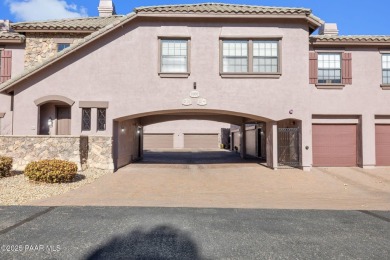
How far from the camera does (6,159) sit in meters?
11.6

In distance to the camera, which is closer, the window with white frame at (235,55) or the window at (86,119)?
the window at (86,119)

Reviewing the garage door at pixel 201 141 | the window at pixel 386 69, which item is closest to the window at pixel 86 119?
the window at pixel 386 69

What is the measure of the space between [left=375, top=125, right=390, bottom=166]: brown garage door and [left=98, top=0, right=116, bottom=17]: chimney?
1944cm

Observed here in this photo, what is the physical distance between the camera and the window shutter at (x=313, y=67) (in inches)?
591

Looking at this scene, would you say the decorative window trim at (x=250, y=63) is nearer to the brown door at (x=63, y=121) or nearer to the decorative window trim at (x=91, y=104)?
the decorative window trim at (x=91, y=104)

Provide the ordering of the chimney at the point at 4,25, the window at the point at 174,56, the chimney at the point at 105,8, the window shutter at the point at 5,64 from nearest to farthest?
1. the window at the point at 174,56
2. the window shutter at the point at 5,64
3. the chimney at the point at 4,25
4. the chimney at the point at 105,8

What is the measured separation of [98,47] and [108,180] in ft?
22.6

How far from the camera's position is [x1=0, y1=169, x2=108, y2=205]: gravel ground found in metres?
8.10

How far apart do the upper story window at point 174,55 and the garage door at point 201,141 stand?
2694cm

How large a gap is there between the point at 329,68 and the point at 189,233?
541 inches

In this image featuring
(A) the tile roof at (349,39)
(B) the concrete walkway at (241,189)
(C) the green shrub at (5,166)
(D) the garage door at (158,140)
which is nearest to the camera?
(B) the concrete walkway at (241,189)

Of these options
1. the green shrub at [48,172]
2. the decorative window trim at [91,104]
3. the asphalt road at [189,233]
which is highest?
the decorative window trim at [91,104]

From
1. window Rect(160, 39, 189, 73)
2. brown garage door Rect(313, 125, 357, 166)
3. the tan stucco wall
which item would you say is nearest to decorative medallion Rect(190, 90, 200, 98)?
the tan stucco wall

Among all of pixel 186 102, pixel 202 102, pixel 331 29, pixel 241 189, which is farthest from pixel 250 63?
pixel 331 29
